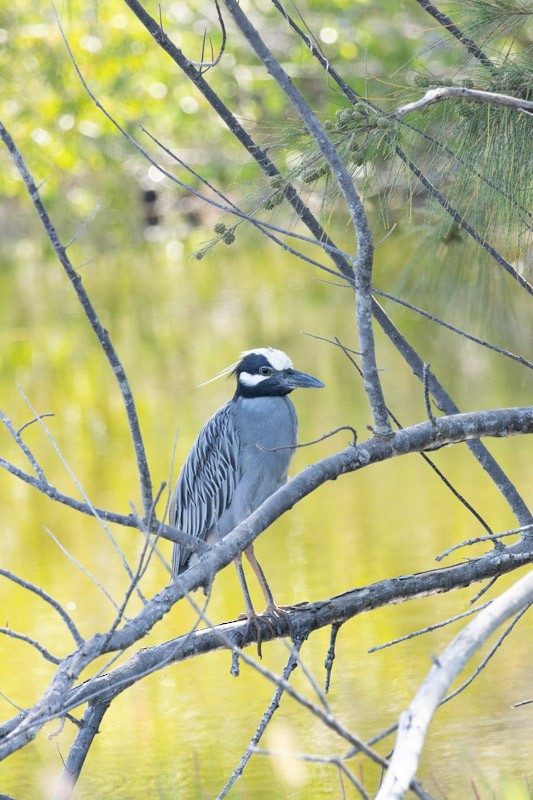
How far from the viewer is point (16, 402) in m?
7.55

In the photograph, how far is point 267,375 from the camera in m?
3.22

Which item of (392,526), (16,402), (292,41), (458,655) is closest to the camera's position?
(458,655)

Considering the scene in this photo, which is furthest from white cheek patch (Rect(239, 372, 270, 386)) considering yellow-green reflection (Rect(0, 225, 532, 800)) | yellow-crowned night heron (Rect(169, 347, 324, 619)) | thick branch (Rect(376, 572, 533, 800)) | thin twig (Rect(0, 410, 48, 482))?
thick branch (Rect(376, 572, 533, 800))

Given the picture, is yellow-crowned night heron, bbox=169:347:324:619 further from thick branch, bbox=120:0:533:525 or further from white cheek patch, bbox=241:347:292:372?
thick branch, bbox=120:0:533:525

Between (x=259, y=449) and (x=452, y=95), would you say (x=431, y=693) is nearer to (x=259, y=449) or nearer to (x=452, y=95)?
(x=452, y=95)

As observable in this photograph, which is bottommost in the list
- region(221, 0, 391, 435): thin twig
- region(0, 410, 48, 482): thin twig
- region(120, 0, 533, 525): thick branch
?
region(0, 410, 48, 482): thin twig

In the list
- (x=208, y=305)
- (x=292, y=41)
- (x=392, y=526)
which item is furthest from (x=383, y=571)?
(x=292, y=41)

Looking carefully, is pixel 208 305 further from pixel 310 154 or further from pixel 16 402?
pixel 310 154

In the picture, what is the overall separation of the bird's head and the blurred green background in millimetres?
403

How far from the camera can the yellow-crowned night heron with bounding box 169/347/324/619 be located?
3178 millimetres

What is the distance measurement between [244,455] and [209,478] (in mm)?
119

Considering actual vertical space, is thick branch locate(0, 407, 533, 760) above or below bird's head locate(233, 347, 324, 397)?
below

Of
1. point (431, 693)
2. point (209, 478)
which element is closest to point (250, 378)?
point (209, 478)

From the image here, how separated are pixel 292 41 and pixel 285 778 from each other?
8551 mm
